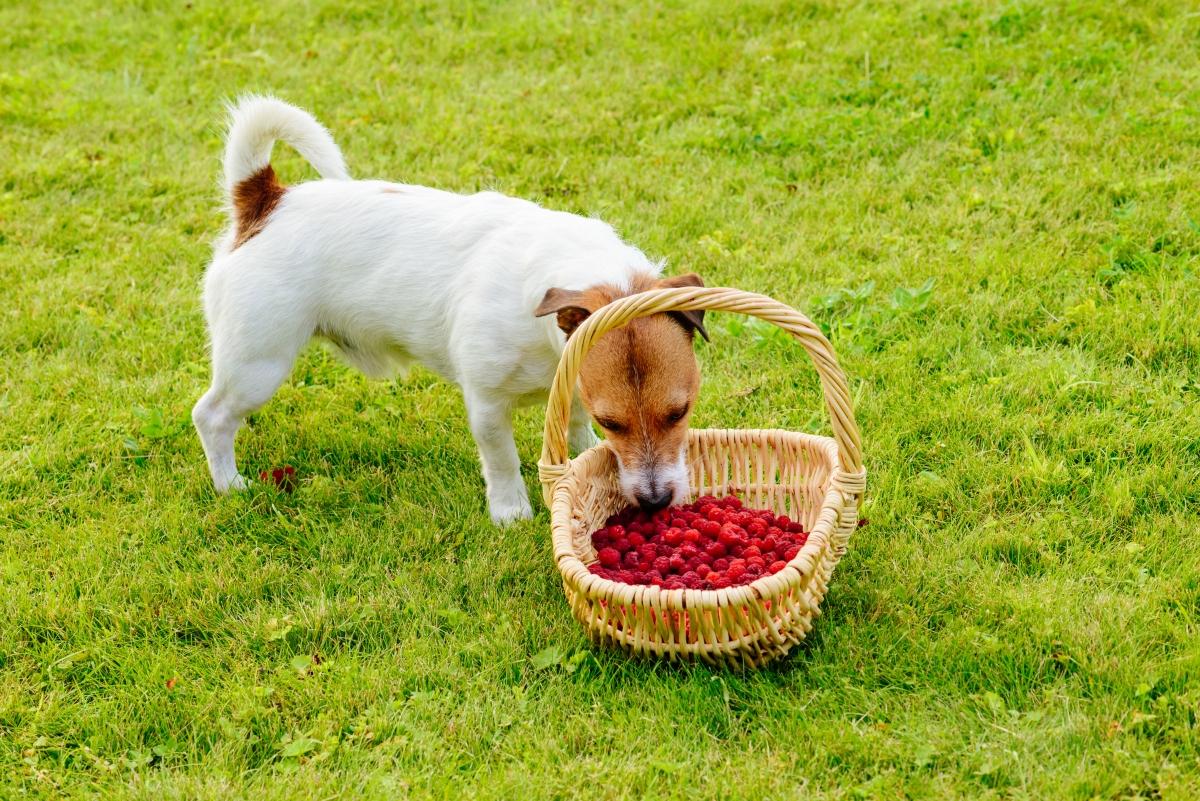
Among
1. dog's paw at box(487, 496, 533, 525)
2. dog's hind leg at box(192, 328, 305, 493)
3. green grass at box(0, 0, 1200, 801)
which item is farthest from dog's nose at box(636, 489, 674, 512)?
dog's hind leg at box(192, 328, 305, 493)

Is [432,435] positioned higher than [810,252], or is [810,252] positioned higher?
[810,252]

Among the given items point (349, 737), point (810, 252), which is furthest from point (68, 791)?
point (810, 252)

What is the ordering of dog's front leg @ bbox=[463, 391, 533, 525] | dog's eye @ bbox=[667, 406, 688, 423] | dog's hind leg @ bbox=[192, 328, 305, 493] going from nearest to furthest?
dog's eye @ bbox=[667, 406, 688, 423], dog's front leg @ bbox=[463, 391, 533, 525], dog's hind leg @ bbox=[192, 328, 305, 493]

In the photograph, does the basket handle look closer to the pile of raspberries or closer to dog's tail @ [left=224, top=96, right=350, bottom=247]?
the pile of raspberries

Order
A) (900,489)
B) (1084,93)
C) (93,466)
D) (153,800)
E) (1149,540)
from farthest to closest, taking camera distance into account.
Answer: (1084,93)
(93,466)
(900,489)
(1149,540)
(153,800)

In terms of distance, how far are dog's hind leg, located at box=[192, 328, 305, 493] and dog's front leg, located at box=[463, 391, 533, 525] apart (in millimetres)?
841

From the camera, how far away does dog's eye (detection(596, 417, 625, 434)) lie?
3.99m

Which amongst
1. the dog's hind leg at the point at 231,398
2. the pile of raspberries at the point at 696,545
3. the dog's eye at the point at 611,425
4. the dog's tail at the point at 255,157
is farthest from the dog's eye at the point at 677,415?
the dog's tail at the point at 255,157

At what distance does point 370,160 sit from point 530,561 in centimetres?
417

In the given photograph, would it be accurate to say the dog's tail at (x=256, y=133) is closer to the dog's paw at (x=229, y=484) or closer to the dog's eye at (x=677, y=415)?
the dog's paw at (x=229, y=484)

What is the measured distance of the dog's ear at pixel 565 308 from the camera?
3.82 meters

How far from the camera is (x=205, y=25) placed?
9.73 metres

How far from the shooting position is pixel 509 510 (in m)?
4.67

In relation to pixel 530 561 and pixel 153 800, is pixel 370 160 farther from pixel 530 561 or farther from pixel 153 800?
pixel 153 800
